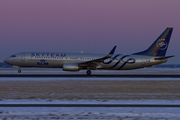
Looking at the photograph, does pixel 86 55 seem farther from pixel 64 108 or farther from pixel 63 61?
pixel 64 108

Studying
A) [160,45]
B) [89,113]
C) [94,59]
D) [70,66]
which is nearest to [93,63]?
[94,59]

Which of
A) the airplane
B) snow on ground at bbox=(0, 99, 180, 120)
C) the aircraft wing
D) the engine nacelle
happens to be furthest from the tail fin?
snow on ground at bbox=(0, 99, 180, 120)

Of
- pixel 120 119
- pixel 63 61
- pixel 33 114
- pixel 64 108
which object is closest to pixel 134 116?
pixel 120 119

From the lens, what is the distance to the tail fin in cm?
4134

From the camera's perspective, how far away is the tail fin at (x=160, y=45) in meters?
41.3

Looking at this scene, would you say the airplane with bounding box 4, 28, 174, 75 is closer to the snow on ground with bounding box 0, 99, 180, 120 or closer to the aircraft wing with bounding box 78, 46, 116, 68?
the aircraft wing with bounding box 78, 46, 116, 68

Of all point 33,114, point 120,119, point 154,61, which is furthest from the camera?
point 154,61

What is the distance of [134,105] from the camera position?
12703 millimetres

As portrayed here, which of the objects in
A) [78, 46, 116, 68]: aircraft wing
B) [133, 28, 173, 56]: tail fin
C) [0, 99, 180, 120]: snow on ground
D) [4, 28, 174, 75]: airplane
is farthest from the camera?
[133, 28, 173, 56]: tail fin

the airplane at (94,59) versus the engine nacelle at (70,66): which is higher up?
the airplane at (94,59)

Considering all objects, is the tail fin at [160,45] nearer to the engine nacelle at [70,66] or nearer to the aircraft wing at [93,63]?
the aircraft wing at [93,63]

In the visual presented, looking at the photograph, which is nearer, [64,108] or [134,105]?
[64,108]

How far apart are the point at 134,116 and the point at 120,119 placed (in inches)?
32.0

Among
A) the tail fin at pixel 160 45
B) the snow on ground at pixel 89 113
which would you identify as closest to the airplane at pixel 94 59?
the tail fin at pixel 160 45
